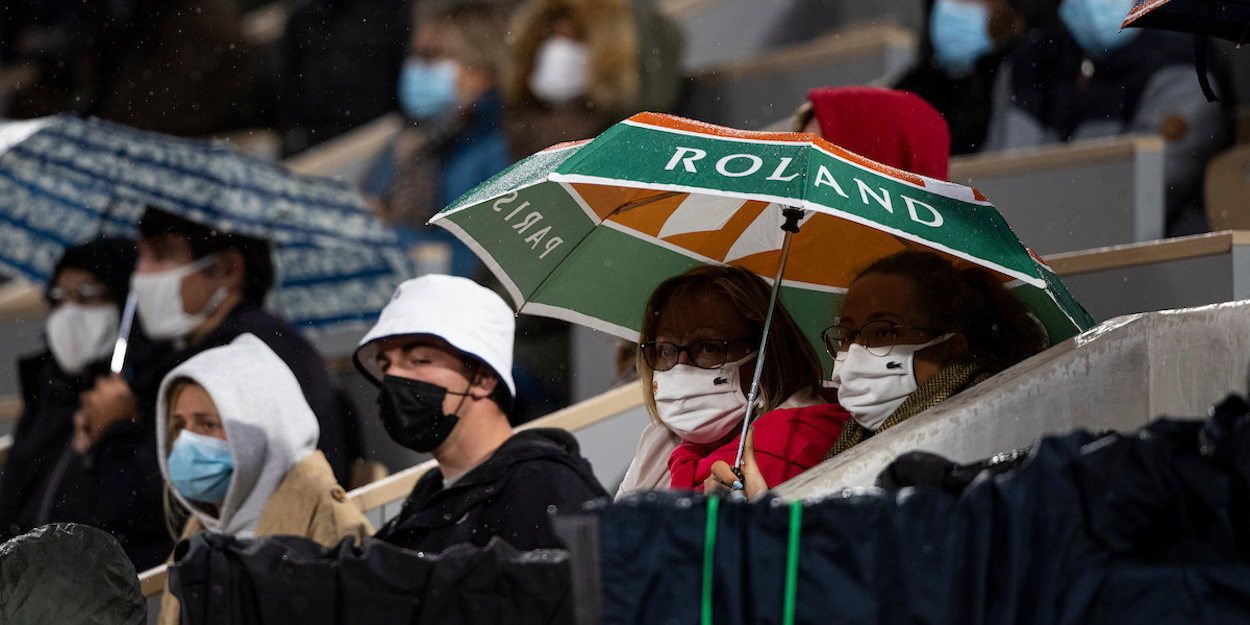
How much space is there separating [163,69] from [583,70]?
3.23m

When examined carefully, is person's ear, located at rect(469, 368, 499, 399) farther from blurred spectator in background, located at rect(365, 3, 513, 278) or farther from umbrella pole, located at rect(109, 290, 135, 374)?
blurred spectator in background, located at rect(365, 3, 513, 278)

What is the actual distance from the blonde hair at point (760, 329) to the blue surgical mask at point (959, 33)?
287cm

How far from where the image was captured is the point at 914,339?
115 inches

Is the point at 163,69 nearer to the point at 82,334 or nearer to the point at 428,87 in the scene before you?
the point at 428,87

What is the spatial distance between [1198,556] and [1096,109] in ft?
12.6

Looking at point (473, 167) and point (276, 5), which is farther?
point (276, 5)

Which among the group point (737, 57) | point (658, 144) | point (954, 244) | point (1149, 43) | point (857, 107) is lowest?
point (954, 244)

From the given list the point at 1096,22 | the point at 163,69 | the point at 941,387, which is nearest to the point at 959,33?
the point at 1096,22

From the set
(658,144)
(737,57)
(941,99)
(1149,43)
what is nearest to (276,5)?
(737,57)

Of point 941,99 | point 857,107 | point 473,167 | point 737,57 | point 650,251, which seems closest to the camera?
point 650,251

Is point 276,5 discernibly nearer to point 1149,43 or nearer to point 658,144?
point 1149,43

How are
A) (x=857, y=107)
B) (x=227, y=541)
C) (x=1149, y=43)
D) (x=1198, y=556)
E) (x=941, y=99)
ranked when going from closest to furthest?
(x=1198, y=556) < (x=227, y=541) < (x=857, y=107) < (x=1149, y=43) < (x=941, y=99)

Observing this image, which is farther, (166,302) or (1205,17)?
(166,302)

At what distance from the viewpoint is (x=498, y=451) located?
3.73 m
